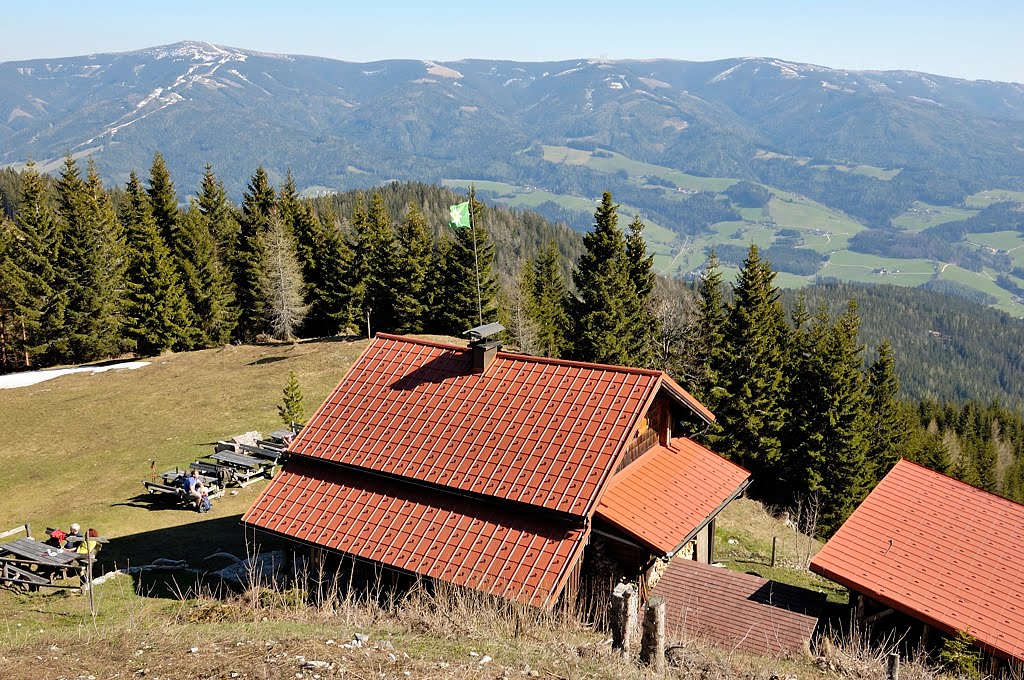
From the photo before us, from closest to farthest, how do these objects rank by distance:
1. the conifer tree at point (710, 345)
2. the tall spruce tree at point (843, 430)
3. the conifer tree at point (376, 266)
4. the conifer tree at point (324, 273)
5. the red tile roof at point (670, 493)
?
the red tile roof at point (670, 493) → the tall spruce tree at point (843, 430) → the conifer tree at point (710, 345) → the conifer tree at point (324, 273) → the conifer tree at point (376, 266)

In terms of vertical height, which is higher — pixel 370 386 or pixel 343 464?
pixel 370 386

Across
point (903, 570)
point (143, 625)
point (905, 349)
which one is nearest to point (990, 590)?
point (903, 570)

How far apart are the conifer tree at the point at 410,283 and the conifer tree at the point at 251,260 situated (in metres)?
11.3

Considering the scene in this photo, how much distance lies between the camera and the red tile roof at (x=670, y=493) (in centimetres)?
1560

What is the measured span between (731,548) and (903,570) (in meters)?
10.4

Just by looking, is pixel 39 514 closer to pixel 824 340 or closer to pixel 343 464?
pixel 343 464

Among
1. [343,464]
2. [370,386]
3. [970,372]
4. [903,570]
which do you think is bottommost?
[970,372]

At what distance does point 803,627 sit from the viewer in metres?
15.0

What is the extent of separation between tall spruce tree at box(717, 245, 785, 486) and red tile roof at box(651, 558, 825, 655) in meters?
23.4

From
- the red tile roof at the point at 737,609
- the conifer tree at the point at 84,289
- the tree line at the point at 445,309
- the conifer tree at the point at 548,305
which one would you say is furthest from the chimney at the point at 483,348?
the conifer tree at the point at 84,289

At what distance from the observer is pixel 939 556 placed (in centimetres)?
1639

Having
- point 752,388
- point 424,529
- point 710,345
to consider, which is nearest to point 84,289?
point 710,345

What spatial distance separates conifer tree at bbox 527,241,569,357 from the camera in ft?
193

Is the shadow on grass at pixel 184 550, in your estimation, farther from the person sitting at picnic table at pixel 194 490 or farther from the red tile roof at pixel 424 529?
the red tile roof at pixel 424 529
